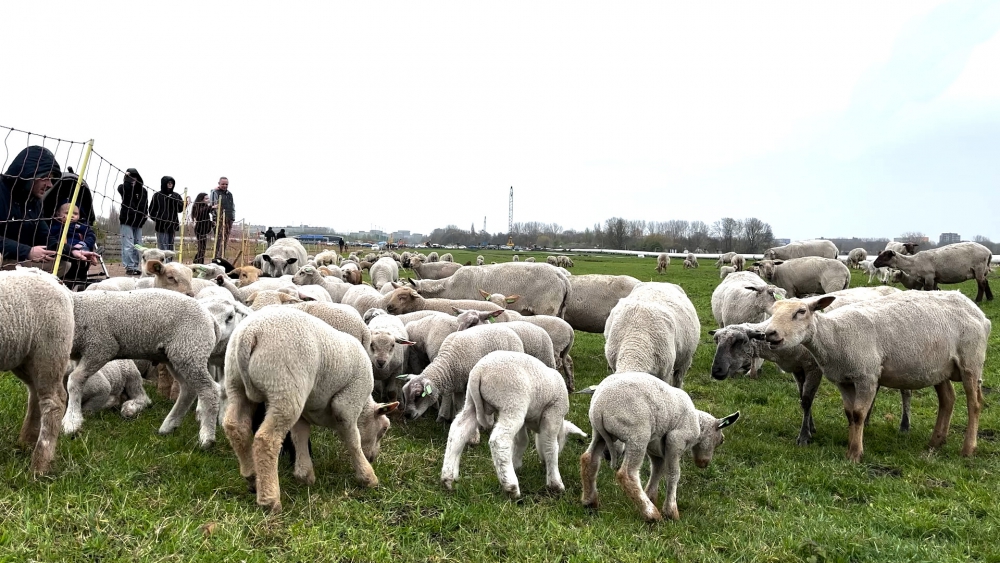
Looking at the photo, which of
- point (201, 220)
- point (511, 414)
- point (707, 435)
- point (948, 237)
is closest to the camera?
point (511, 414)

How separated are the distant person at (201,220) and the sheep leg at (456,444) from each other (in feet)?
43.6

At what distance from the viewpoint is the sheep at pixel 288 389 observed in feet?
14.1

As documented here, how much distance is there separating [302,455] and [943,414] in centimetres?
705

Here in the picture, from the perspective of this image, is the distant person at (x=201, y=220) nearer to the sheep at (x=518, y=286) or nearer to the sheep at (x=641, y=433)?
the sheep at (x=518, y=286)

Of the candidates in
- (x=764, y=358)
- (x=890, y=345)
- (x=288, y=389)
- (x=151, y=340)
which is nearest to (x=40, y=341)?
(x=151, y=340)

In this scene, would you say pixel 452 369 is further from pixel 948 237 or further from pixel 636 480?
pixel 948 237

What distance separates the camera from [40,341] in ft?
14.2

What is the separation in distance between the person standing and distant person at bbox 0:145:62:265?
31.2 ft

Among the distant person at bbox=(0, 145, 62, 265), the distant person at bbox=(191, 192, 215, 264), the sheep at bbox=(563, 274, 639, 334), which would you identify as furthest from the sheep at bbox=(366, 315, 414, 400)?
the distant person at bbox=(191, 192, 215, 264)

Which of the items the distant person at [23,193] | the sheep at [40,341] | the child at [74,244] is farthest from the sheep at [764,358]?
the distant person at [23,193]

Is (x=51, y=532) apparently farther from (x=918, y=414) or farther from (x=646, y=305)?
(x=918, y=414)

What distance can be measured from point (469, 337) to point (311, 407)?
8.41 ft

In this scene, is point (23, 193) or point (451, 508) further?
point (23, 193)

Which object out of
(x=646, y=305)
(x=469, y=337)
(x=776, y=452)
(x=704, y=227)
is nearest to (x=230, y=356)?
(x=469, y=337)
